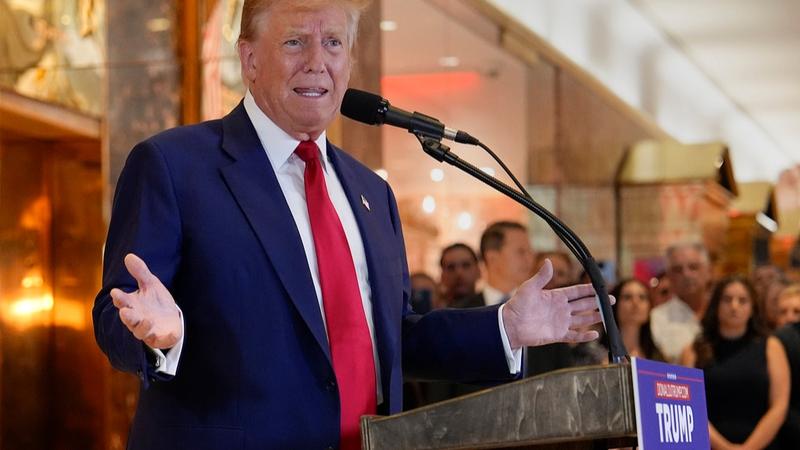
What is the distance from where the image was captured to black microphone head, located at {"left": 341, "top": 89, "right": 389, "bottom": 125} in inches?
109

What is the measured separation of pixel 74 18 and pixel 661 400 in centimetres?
508

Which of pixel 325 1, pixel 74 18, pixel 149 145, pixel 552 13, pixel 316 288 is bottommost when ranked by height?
pixel 316 288

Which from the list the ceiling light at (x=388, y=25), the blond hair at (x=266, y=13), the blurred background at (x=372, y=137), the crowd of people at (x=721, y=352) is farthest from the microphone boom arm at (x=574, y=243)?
the ceiling light at (x=388, y=25)

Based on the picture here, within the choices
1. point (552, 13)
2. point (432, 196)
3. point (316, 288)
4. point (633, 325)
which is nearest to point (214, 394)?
point (316, 288)

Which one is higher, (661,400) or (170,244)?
(170,244)

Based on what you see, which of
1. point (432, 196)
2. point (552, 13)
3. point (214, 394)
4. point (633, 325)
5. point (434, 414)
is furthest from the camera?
point (552, 13)

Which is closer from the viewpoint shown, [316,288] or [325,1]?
[316,288]

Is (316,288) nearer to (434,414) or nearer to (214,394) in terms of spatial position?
(214,394)

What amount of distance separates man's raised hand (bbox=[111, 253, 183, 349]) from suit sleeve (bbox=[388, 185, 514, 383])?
0.74 meters

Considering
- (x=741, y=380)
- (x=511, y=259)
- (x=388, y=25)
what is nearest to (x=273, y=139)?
(x=511, y=259)

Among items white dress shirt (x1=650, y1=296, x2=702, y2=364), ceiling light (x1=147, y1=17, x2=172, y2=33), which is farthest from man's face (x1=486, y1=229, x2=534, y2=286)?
ceiling light (x1=147, y1=17, x2=172, y2=33)

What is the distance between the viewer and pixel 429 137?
2.72 metres

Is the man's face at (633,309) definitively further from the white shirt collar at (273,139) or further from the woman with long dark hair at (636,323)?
the white shirt collar at (273,139)

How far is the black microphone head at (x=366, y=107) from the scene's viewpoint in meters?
2.77
